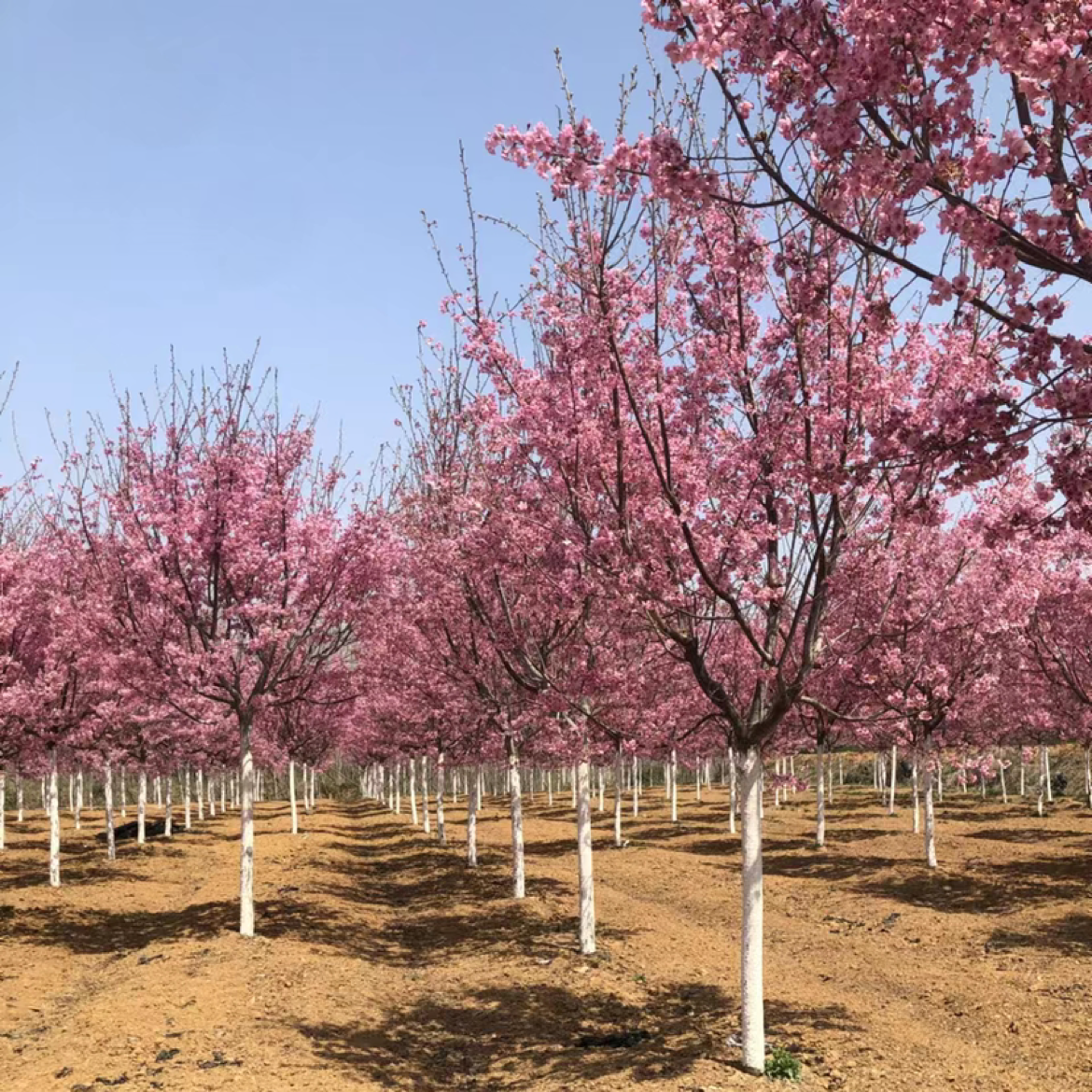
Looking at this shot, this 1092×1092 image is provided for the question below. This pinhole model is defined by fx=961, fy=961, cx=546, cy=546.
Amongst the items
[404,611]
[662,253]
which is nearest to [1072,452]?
[662,253]

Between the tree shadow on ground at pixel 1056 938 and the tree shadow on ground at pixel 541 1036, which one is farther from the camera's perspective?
the tree shadow on ground at pixel 1056 938

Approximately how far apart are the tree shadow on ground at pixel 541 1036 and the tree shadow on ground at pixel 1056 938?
522 cm

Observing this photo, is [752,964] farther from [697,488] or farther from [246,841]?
[246,841]

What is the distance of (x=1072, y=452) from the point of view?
18.6ft

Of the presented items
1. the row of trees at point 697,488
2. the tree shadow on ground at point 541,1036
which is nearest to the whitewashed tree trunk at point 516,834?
the row of trees at point 697,488

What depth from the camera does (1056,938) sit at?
1568 cm

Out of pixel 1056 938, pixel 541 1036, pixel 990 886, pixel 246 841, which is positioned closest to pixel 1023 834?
pixel 990 886

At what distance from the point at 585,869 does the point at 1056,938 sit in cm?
785

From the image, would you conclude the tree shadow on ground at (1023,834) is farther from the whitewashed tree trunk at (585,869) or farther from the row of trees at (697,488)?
the whitewashed tree trunk at (585,869)

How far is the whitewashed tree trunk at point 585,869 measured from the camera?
48.3ft

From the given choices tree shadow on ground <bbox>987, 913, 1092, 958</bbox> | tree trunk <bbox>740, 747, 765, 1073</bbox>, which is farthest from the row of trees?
tree shadow on ground <bbox>987, 913, 1092, 958</bbox>

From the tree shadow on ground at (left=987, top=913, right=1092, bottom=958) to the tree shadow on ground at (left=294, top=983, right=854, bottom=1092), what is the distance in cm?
522

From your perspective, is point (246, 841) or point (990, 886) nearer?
point (246, 841)

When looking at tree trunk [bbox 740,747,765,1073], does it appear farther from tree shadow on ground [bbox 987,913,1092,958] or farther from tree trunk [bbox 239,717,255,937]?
tree trunk [bbox 239,717,255,937]
